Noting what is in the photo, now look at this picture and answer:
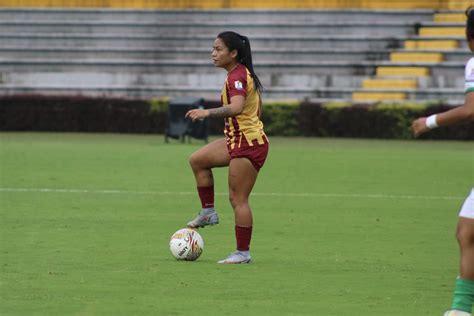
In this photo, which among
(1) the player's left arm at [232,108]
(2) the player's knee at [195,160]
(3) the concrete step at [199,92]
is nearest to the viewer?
(1) the player's left arm at [232,108]

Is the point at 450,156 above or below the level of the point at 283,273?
below

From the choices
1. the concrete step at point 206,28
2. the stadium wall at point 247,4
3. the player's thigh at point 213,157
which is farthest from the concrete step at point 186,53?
the player's thigh at point 213,157

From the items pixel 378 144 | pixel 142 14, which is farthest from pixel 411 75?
pixel 142 14

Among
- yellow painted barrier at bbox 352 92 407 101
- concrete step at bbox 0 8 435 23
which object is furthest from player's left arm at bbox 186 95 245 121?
concrete step at bbox 0 8 435 23

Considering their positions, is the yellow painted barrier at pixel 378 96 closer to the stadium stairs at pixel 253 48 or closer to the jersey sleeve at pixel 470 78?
the stadium stairs at pixel 253 48

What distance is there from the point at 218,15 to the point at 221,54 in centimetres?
2910

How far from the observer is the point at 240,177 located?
11328mm

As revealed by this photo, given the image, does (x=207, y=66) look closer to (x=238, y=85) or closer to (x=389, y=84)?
(x=389, y=84)

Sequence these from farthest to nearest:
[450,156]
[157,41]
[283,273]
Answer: [157,41], [450,156], [283,273]

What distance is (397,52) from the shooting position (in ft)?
123

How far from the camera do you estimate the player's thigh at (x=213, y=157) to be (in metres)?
11.7

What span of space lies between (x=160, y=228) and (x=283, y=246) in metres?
1.79

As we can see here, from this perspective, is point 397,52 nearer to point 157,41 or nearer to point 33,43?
point 157,41

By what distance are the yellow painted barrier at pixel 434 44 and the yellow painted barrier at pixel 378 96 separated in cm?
226
